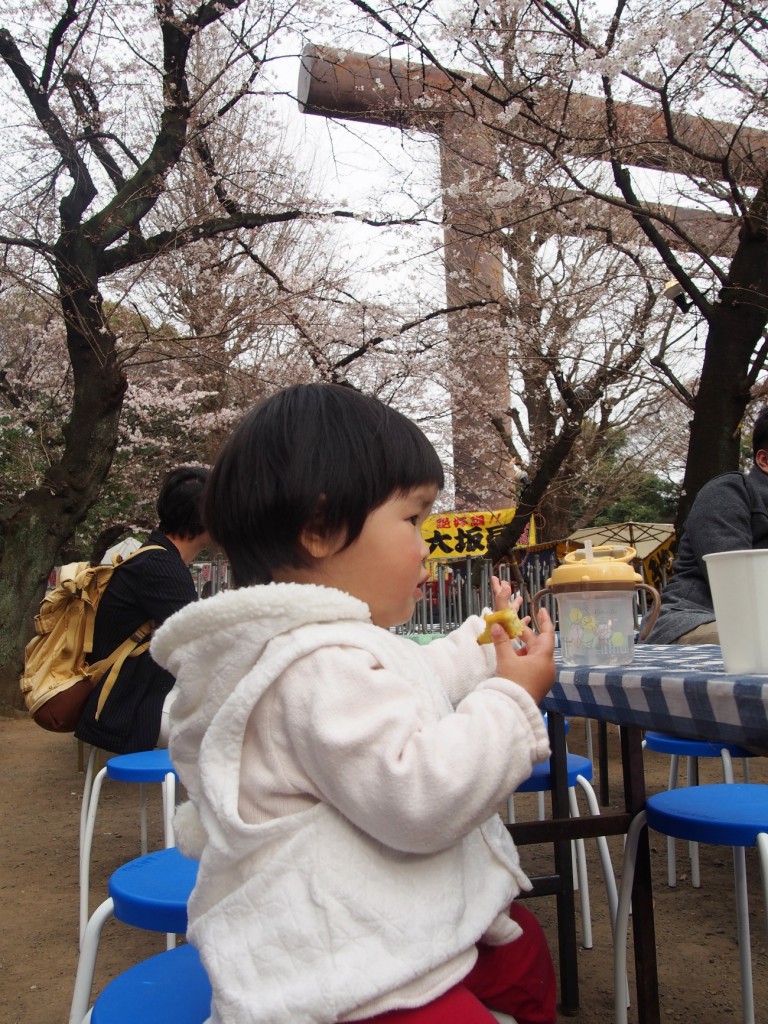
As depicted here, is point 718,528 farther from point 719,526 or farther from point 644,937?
point 644,937

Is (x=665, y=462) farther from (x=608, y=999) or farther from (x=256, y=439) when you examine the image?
(x=256, y=439)

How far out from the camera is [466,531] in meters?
12.8

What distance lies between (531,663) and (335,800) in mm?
326

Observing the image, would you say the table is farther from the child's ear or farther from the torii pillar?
the torii pillar

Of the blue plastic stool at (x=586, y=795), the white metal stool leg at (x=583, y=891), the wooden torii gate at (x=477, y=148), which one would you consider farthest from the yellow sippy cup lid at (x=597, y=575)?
the wooden torii gate at (x=477, y=148)

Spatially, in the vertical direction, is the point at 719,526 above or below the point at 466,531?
below

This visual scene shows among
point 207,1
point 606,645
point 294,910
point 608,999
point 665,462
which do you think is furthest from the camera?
point 665,462

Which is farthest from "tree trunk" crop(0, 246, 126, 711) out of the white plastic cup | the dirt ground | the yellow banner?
the white plastic cup

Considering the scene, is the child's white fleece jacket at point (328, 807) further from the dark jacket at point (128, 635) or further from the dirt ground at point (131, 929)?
the dark jacket at point (128, 635)

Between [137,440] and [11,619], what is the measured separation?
6464mm

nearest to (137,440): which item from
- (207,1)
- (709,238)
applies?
(207,1)

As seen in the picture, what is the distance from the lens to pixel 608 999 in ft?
7.76

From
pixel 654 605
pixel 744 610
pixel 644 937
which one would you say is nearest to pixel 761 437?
pixel 654 605

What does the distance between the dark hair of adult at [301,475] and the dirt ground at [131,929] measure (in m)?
1.84
